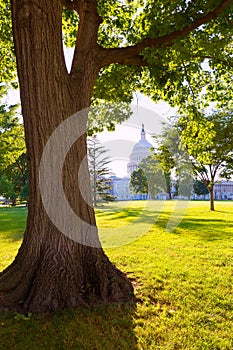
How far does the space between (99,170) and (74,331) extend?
4128cm

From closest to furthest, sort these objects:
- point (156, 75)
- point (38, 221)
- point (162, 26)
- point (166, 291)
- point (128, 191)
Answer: point (38, 221)
point (166, 291)
point (162, 26)
point (156, 75)
point (128, 191)

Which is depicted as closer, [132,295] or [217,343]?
[217,343]

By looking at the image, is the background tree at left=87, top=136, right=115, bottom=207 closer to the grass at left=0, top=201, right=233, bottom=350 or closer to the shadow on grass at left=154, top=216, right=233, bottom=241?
the shadow on grass at left=154, top=216, right=233, bottom=241

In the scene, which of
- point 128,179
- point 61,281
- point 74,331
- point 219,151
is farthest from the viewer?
point 128,179

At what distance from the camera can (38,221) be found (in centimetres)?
372

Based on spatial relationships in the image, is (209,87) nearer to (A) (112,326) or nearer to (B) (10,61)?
(B) (10,61)

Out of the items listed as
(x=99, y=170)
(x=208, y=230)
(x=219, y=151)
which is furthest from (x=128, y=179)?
(x=208, y=230)

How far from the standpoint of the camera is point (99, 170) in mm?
44062

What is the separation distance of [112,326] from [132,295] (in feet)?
2.95

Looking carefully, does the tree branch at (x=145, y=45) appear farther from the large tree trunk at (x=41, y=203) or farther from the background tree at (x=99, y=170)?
the background tree at (x=99, y=170)

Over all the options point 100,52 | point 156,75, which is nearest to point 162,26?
point 156,75

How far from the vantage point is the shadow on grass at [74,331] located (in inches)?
107

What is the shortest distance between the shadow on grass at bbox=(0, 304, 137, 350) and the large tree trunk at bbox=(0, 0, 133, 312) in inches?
9.6

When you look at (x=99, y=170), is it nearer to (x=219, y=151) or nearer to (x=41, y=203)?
(x=219, y=151)
